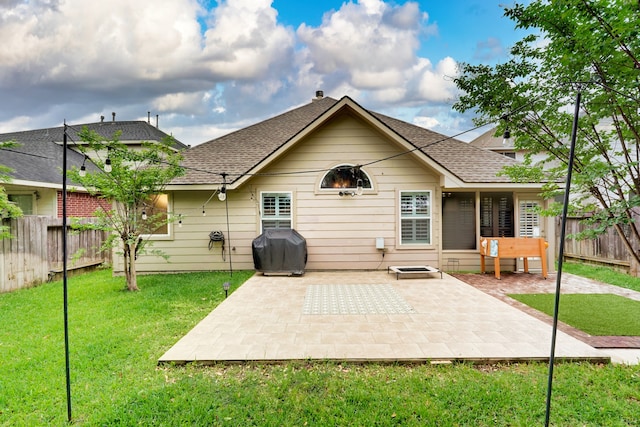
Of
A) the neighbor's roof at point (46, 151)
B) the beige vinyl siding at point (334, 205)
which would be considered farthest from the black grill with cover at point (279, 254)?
the neighbor's roof at point (46, 151)

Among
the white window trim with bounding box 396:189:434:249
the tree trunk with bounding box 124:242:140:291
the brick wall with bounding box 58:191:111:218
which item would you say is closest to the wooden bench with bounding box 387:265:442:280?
the white window trim with bounding box 396:189:434:249

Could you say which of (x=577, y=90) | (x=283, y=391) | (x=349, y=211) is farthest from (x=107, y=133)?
(x=577, y=90)

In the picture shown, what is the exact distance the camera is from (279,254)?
770cm

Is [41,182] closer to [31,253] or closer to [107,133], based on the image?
[31,253]

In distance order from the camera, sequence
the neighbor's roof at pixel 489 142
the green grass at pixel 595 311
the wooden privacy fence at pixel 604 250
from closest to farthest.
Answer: the green grass at pixel 595 311
the wooden privacy fence at pixel 604 250
the neighbor's roof at pixel 489 142

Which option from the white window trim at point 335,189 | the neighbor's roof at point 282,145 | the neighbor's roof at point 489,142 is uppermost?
the neighbor's roof at point 489,142

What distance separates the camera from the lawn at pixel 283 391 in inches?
96.1

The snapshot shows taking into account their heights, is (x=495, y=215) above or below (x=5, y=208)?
below

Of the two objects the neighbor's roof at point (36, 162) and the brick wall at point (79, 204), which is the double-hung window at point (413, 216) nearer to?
the neighbor's roof at point (36, 162)

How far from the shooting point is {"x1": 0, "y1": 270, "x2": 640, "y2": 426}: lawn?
244 cm

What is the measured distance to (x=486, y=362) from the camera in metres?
3.32

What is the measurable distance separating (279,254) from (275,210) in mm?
1362

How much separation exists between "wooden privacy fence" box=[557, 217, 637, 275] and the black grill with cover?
679cm

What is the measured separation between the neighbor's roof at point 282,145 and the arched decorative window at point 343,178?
53.5 inches
